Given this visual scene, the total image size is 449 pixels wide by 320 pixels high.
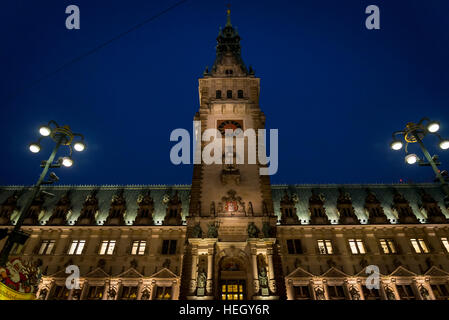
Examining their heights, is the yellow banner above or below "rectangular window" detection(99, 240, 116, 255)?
below

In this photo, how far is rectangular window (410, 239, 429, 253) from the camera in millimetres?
30828

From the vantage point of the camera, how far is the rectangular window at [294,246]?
31125mm

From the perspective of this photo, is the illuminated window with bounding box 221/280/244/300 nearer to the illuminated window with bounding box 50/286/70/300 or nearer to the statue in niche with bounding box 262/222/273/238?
the statue in niche with bounding box 262/222/273/238

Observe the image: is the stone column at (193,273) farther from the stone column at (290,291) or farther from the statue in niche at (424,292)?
the statue in niche at (424,292)

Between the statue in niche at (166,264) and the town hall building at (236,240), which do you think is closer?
the town hall building at (236,240)

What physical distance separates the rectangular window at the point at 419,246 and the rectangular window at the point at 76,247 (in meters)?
37.2

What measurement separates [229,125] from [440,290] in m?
28.5

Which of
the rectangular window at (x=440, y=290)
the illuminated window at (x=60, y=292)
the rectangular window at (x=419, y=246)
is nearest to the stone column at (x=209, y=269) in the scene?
the illuminated window at (x=60, y=292)

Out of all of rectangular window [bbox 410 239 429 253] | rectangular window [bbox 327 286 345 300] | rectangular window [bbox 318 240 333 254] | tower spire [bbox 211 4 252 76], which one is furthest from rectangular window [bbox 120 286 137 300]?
rectangular window [bbox 410 239 429 253]

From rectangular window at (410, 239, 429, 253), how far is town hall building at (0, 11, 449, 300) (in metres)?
0.10

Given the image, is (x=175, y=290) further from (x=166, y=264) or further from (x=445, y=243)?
(x=445, y=243)

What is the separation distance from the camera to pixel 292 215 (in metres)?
34.3
